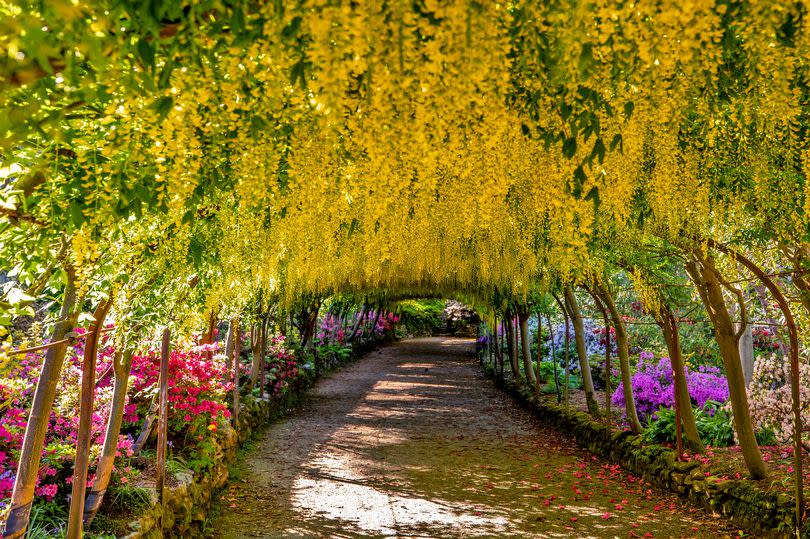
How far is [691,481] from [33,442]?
5.41 metres

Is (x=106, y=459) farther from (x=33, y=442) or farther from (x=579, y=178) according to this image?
(x=579, y=178)

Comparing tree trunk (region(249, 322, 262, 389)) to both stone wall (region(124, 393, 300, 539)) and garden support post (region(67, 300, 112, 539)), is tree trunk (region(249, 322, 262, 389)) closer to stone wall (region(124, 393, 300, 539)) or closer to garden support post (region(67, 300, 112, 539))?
stone wall (region(124, 393, 300, 539))

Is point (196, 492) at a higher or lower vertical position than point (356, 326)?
lower

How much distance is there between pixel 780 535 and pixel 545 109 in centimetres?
405

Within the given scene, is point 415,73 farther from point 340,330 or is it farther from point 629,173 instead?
point 340,330

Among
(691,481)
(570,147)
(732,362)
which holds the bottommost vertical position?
(691,481)

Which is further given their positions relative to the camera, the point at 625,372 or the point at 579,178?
the point at 625,372

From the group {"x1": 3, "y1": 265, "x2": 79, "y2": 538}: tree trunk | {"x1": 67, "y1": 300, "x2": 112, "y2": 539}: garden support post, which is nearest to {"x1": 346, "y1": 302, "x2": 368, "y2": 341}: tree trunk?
{"x1": 67, "y1": 300, "x2": 112, "y2": 539}: garden support post

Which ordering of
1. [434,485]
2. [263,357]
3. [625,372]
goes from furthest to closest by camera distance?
[263,357], [625,372], [434,485]

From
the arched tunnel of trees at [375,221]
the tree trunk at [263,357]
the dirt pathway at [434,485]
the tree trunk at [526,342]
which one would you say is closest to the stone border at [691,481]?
the arched tunnel of trees at [375,221]

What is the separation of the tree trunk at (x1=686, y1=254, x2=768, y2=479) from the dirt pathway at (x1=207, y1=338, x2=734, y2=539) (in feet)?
2.08

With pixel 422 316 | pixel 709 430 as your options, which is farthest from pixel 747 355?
pixel 422 316

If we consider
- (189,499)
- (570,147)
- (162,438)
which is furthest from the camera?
(189,499)

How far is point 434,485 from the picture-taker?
6.52m
